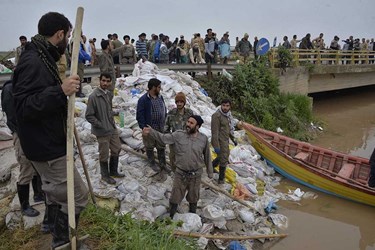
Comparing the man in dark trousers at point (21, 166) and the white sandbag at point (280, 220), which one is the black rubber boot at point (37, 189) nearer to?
the man in dark trousers at point (21, 166)

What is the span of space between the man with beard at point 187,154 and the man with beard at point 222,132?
3.75ft

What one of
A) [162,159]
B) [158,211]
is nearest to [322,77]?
[162,159]

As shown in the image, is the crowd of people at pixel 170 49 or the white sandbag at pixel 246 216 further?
the crowd of people at pixel 170 49

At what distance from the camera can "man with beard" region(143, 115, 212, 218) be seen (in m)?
4.59

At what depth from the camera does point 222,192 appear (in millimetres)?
5590

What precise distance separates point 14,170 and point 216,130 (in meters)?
3.39

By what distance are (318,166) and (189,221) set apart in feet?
14.8

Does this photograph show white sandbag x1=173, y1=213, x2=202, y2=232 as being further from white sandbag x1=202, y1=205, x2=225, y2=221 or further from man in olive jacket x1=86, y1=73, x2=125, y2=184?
man in olive jacket x1=86, y1=73, x2=125, y2=184

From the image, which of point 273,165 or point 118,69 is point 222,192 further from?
point 118,69

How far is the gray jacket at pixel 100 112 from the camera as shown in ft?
15.0

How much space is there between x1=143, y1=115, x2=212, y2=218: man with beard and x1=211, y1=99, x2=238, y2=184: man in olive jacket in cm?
114

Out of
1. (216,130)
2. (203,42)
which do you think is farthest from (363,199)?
(203,42)

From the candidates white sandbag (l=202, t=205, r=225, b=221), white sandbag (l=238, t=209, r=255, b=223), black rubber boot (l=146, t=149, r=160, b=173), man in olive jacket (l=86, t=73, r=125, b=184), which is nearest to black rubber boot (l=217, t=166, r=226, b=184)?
white sandbag (l=238, t=209, r=255, b=223)

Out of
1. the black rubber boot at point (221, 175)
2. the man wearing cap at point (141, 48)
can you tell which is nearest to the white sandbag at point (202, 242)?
the black rubber boot at point (221, 175)
